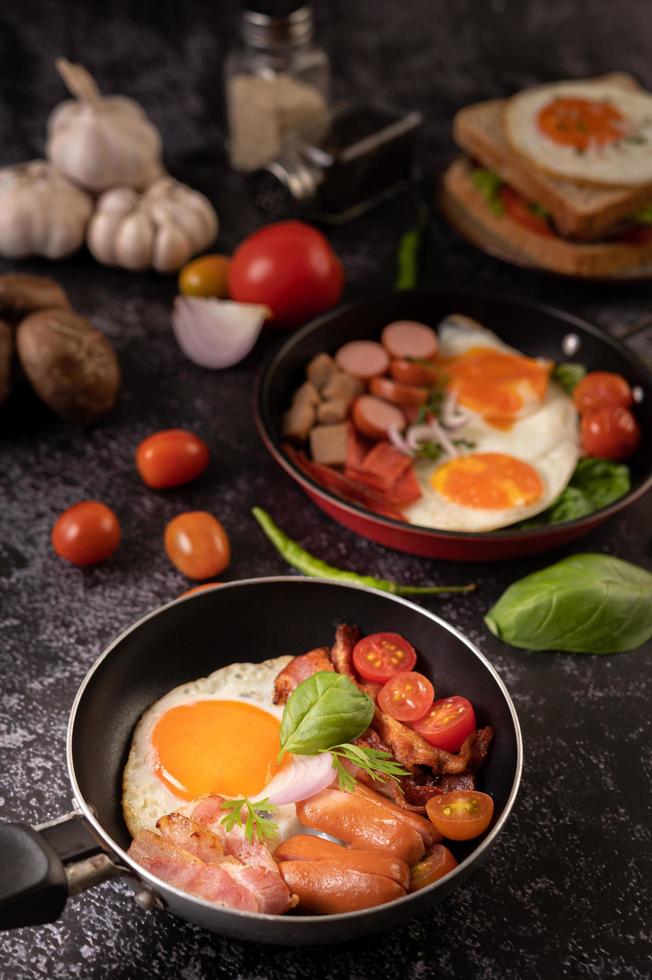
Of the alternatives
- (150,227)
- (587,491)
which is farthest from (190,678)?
(150,227)

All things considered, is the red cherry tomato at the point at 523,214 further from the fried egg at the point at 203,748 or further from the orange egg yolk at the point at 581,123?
the fried egg at the point at 203,748

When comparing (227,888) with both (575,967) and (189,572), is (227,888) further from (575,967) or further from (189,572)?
(189,572)

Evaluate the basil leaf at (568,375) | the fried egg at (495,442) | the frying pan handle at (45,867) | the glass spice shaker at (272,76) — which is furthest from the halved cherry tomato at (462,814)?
the glass spice shaker at (272,76)

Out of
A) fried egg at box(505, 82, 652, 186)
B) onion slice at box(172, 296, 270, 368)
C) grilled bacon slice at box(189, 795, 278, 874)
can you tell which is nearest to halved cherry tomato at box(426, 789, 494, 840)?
grilled bacon slice at box(189, 795, 278, 874)

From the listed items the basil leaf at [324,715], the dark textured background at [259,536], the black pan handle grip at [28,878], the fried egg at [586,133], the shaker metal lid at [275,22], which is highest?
the shaker metal lid at [275,22]

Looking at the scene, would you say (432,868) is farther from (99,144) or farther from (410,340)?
(99,144)

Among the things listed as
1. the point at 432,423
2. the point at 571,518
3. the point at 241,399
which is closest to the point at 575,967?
the point at 571,518

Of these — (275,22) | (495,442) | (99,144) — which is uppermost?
(275,22)
